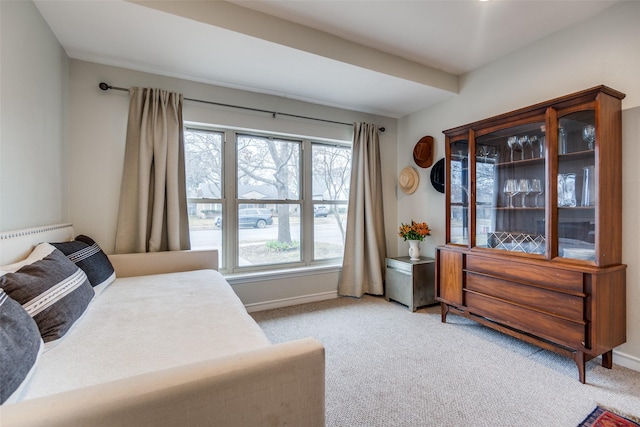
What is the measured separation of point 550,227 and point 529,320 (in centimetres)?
68

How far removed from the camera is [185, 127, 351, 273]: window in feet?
9.67

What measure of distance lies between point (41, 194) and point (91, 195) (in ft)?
1.73

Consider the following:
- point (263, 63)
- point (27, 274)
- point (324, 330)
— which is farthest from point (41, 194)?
point (324, 330)

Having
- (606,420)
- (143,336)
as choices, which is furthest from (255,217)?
(606,420)

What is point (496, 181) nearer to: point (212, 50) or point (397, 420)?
point (397, 420)

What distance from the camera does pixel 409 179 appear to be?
356cm

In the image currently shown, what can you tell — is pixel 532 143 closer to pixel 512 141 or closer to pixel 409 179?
pixel 512 141

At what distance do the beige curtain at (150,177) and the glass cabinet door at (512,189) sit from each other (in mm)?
2710

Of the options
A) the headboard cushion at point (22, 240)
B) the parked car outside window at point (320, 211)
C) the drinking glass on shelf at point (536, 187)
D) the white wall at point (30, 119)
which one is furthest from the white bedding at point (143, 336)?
the drinking glass on shelf at point (536, 187)

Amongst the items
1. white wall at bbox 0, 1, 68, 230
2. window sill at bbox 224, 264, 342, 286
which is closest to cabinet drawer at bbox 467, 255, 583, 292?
window sill at bbox 224, 264, 342, 286

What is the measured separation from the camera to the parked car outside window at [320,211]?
11.6 ft

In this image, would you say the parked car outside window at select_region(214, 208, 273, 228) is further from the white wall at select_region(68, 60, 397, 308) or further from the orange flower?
the orange flower

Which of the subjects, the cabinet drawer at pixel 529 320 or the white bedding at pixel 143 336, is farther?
the cabinet drawer at pixel 529 320

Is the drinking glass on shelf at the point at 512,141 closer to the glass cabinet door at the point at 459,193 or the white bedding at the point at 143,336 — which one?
the glass cabinet door at the point at 459,193
